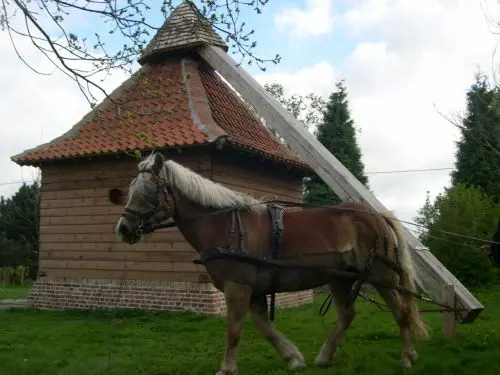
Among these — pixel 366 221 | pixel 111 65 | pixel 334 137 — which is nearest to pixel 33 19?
pixel 111 65

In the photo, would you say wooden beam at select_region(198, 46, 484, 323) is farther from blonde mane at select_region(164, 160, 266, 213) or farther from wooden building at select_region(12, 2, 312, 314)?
blonde mane at select_region(164, 160, 266, 213)

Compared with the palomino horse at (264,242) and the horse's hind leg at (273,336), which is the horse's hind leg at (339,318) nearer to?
the palomino horse at (264,242)

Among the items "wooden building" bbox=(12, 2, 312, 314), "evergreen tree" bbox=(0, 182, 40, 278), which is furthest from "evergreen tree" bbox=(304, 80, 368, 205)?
"evergreen tree" bbox=(0, 182, 40, 278)

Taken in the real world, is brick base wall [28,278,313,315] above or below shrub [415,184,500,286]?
below

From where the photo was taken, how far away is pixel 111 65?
493cm

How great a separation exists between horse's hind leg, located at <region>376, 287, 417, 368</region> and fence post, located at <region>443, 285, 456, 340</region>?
1086 millimetres

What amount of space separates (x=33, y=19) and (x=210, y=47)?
7239 millimetres

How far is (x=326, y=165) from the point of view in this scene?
8.29m

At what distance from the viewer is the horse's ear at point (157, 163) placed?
4.77 m

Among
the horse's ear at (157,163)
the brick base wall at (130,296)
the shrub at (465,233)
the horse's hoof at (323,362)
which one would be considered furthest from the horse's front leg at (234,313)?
the shrub at (465,233)

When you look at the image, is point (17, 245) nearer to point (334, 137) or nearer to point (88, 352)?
point (334, 137)

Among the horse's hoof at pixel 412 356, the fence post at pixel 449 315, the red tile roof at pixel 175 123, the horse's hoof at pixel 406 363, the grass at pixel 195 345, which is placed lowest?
the grass at pixel 195 345

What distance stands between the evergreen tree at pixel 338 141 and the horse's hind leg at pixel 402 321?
50.6 ft

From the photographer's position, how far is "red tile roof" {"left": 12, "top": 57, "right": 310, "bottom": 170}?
10.1m
